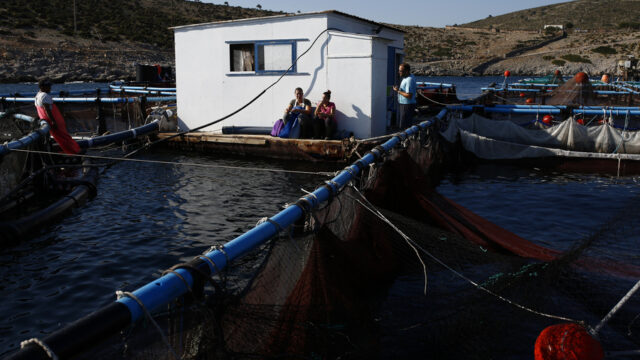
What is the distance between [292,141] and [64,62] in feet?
208

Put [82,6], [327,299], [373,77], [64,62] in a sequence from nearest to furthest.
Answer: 1. [327,299]
2. [373,77]
3. [64,62]
4. [82,6]

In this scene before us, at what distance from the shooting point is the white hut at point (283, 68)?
15477mm

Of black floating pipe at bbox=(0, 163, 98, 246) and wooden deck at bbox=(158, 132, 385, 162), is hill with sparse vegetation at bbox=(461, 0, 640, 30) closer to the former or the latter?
wooden deck at bbox=(158, 132, 385, 162)

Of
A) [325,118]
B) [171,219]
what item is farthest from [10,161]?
[325,118]

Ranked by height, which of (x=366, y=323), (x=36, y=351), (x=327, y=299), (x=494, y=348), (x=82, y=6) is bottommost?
(x=494, y=348)

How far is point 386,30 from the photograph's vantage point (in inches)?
713

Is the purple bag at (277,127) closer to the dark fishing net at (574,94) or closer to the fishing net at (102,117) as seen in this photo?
the fishing net at (102,117)

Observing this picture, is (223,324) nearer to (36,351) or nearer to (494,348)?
(36,351)

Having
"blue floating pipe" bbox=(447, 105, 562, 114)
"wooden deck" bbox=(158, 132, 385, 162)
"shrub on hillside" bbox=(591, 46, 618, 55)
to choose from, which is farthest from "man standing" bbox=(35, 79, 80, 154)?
"shrub on hillside" bbox=(591, 46, 618, 55)

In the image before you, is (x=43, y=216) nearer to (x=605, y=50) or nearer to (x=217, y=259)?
(x=217, y=259)

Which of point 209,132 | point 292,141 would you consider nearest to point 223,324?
point 292,141

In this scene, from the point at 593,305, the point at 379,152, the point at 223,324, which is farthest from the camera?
the point at 379,152

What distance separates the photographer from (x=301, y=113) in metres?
15.7

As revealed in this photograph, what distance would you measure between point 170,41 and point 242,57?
2827 inches
